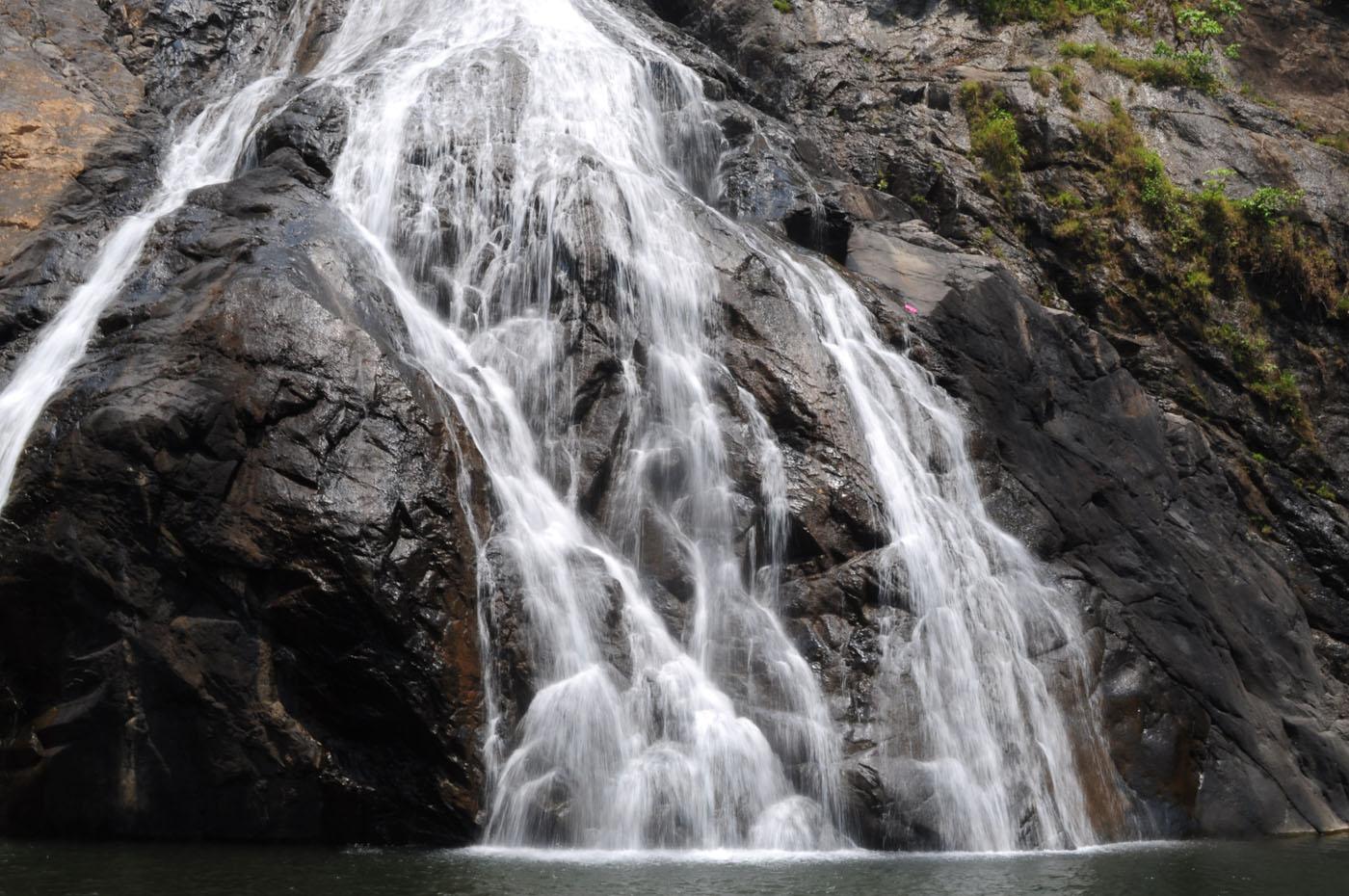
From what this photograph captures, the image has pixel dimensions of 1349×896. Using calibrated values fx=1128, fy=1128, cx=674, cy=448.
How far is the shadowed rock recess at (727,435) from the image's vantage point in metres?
9.65

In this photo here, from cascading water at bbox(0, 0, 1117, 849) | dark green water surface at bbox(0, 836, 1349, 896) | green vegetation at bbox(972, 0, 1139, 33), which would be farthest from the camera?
green vegetation at bbox(972, 0, 1139, 33)

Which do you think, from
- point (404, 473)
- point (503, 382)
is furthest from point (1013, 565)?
point (404, 473)

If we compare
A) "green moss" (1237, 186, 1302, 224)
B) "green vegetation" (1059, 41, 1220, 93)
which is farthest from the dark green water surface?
"green vegetation" (1059, 41, 1220, 93)

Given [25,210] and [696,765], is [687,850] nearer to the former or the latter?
[696,765]

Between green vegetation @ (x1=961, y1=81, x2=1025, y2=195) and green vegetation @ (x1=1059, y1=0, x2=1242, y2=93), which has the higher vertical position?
green vegetation @ (x1=1059, y1=0, x2=1242, y2=93)

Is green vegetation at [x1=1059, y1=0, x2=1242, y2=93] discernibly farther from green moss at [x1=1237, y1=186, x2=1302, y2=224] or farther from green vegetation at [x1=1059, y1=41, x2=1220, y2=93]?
green moss at [x1=1237, y1=186, x2=1302, y2=224]

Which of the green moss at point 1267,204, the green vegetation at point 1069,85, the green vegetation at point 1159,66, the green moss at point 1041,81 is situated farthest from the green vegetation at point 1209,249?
the green vegetation at point 1159,66

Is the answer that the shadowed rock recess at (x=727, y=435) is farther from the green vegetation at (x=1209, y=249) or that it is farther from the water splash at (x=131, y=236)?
the water splash at (x=131, y=236)

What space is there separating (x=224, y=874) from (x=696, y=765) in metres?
4.06

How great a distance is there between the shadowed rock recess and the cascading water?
0.14 meters

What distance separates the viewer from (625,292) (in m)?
14.0

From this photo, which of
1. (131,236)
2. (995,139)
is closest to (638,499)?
(131,236)

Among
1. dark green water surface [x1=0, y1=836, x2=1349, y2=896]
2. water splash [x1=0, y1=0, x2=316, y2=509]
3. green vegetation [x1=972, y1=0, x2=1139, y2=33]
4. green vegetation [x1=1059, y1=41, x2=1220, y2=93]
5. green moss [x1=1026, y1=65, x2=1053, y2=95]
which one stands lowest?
dark green water surface [x1=0, y1=836, x2=1349, y2=896]

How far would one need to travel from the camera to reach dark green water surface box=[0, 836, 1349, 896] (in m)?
7.98
